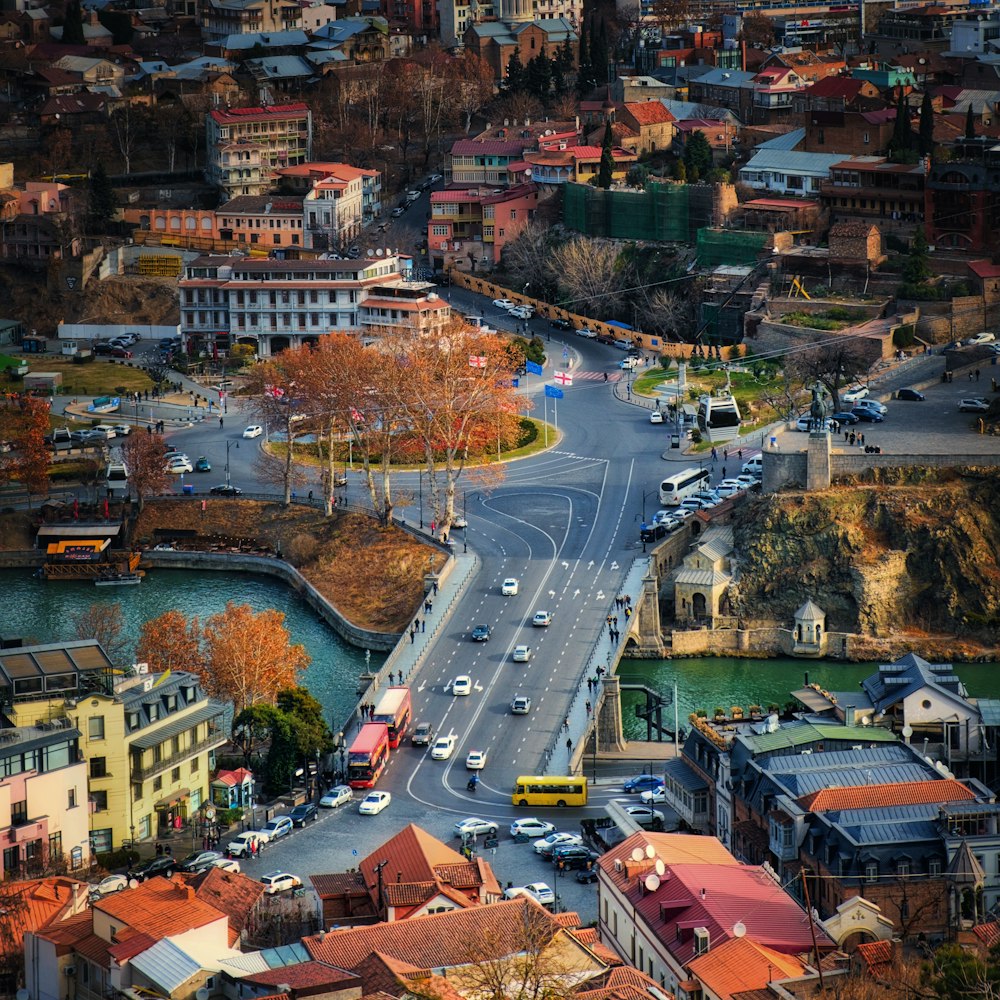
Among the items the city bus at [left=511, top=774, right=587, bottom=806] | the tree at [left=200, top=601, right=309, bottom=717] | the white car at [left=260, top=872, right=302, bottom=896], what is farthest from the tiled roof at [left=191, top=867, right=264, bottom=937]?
the tree at [left=200, top=601, right=309, bottom=717]

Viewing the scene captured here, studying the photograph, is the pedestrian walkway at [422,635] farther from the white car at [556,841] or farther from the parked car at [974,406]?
the parked car at [974,406]

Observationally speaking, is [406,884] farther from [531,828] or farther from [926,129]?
[926,129]

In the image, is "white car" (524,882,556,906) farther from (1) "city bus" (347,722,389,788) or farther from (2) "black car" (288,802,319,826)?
(1) "city bus" (347,722,389,788)

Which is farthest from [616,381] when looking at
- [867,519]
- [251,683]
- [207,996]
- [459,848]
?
[207,996]

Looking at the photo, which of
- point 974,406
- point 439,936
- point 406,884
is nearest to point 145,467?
point 974,406

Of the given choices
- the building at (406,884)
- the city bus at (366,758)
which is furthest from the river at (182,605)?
the building at (406,884)

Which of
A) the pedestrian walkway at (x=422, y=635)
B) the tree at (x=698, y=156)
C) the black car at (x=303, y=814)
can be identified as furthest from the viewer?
the tree at (x=698, y=156)

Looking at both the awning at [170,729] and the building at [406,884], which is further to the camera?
the awning at [170,729]
